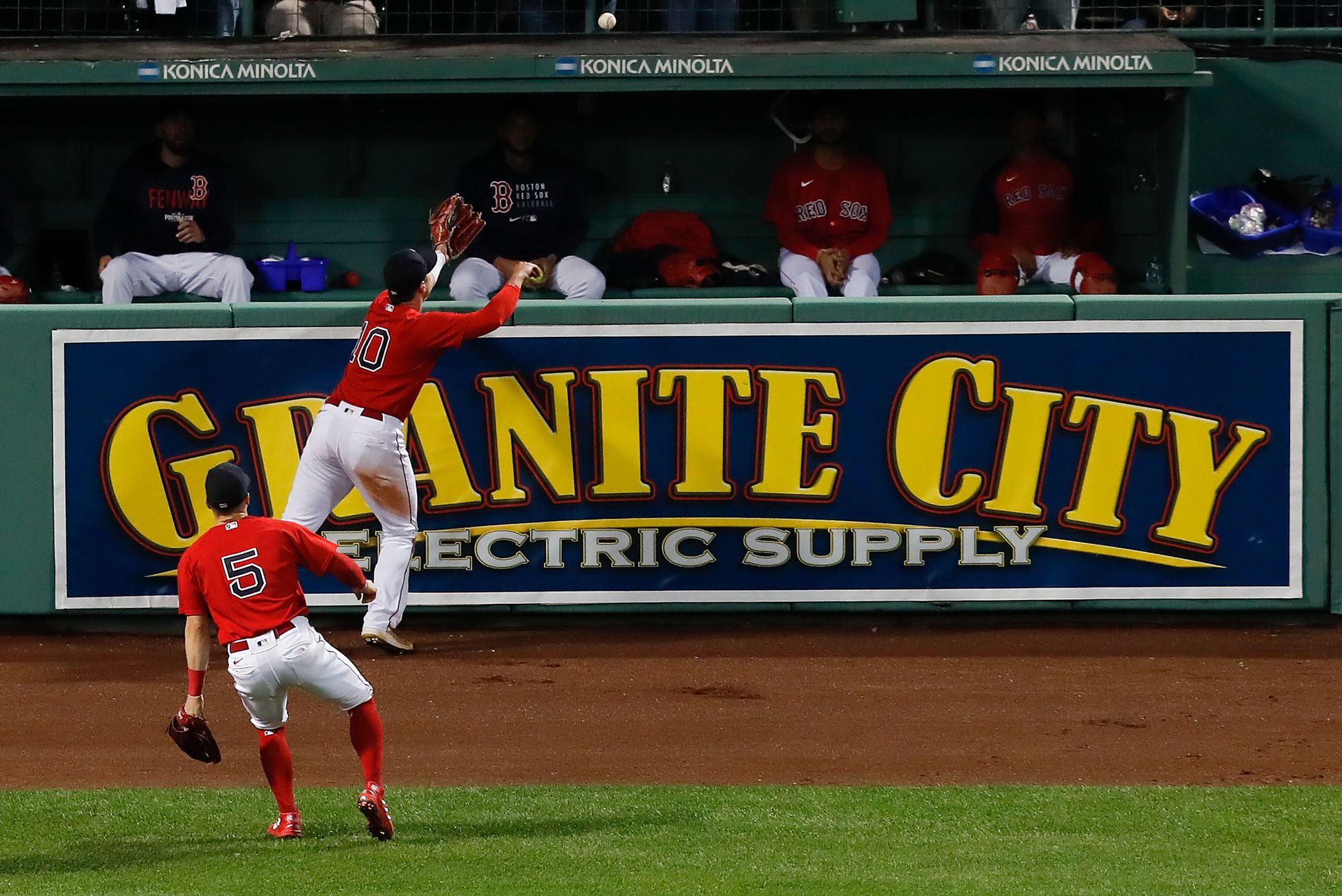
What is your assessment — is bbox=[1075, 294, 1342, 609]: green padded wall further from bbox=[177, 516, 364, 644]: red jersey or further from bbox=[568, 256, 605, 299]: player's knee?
bbox=[177, 516, 364, 644]: red jersey

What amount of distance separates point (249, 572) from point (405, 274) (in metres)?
2.87

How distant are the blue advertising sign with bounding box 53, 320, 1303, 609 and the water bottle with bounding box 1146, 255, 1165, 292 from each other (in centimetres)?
282

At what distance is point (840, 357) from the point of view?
31.0 ft

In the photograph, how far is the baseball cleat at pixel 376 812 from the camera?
574 centimetres

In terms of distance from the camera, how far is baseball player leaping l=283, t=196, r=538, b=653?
8.54 metres

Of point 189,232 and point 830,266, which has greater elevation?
point 189,232

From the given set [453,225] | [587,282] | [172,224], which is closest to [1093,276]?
[587,282]

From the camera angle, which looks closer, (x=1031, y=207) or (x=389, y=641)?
(x=389, y=641)

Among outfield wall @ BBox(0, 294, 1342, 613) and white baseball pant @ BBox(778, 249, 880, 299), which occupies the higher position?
white baseball pant @ BBox(778, 249, 880, 299)

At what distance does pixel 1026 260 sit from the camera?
12055 millimetres

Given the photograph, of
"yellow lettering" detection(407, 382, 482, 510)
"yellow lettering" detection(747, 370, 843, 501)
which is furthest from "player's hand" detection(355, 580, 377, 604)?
"yellow lettering" detection(747, 370, 843, 501)

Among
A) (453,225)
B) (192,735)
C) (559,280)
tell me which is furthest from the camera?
(559,280)

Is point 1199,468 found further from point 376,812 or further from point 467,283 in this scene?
point 376,812

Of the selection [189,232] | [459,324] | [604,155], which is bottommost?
[459,324]
